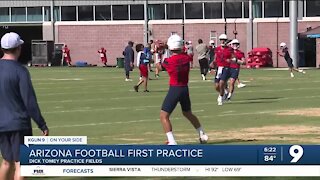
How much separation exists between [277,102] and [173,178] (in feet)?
48.2

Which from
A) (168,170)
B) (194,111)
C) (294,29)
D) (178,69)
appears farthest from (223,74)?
(294,29)

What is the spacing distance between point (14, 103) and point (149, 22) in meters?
64.7

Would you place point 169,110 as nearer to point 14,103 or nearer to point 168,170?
point 168,170

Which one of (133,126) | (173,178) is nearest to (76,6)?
(133,126)

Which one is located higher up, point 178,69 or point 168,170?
point 178,69

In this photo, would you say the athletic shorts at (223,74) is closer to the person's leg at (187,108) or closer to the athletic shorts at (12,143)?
the person's leg at (187,108)

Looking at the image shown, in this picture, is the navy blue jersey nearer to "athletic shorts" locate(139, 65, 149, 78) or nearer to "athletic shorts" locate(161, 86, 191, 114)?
"athletic shorts" locate(161, 86, 191, 114)

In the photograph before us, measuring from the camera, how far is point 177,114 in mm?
24125

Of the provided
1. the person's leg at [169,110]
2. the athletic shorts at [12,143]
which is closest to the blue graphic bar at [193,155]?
the athletic shorts at [12,143]

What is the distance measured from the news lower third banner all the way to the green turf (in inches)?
231

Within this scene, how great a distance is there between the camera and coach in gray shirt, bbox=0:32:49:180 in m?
10.2

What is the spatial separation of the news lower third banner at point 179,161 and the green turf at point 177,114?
5.86 m

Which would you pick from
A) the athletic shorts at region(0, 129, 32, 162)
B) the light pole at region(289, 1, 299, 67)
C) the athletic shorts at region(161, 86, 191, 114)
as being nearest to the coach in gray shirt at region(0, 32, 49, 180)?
the athletic shorts at region(0, 129, 32, 162)

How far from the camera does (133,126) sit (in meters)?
20.5
